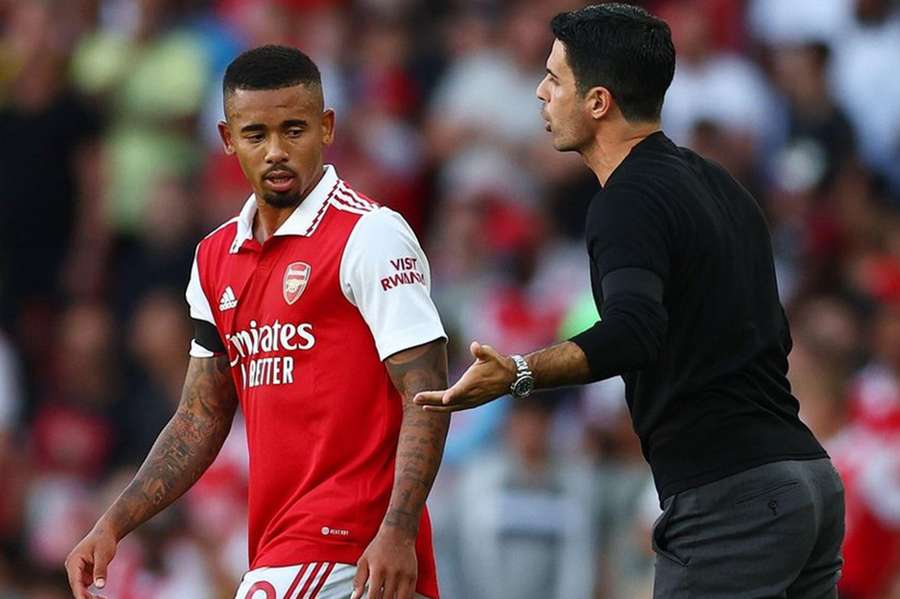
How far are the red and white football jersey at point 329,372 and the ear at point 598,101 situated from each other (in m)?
0.65

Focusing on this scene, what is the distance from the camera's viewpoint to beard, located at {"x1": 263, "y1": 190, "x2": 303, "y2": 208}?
573 cm

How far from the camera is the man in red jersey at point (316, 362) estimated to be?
17.9ft

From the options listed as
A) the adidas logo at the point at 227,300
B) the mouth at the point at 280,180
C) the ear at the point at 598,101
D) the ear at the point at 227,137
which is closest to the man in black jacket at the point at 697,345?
the ear at the point at 598,101

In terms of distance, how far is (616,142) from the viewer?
553 centimetres

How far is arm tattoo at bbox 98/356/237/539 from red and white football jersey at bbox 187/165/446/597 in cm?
35

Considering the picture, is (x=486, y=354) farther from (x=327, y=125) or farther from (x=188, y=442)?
(x=188, y=442)

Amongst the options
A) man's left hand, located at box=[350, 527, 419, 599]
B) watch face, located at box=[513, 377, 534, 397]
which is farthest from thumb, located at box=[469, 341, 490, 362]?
man's left hand, located at box=[350, 527, 419, 599]

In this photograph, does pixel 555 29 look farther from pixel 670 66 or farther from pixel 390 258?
pixel 390 258

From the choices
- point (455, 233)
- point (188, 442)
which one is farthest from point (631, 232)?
point (455, 233)

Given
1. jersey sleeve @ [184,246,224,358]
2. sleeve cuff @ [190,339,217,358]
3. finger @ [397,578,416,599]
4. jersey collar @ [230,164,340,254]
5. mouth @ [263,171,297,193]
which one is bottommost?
finger @ [397,578,416,599]

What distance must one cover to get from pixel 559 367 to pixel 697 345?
62 cm

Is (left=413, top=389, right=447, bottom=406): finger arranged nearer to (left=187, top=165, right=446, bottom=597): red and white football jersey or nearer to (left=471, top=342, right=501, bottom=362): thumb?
(left=471, top=342, right=501, bottom=362): thumb

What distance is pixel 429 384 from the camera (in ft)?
17.9

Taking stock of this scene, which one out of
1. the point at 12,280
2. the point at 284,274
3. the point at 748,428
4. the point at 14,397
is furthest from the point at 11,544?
the point at 748,428
